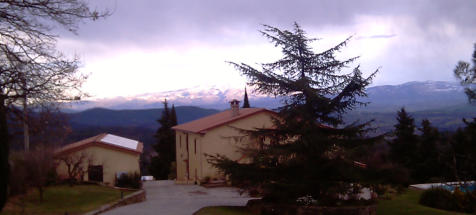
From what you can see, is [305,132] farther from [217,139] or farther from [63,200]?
[217,139]

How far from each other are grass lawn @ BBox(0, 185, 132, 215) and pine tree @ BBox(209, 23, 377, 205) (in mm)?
5724

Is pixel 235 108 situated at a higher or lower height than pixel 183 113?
lower

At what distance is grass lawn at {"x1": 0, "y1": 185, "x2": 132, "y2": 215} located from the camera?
47.5ft

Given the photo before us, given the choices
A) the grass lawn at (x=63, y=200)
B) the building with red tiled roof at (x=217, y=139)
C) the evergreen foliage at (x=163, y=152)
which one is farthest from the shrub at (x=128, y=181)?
the evergreen foliage at (x=163, y=152)

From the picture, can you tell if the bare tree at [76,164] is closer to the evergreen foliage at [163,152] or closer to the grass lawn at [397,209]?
the grass lawn at [397,209]

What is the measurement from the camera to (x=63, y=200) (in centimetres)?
1770

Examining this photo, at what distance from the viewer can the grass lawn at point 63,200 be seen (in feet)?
47.5

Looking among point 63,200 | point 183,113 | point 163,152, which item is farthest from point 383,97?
point 63,200

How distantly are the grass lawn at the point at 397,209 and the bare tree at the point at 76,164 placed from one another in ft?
34.5

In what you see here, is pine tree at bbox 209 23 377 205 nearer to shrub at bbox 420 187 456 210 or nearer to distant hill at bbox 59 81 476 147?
distant hill at bbox 59 81 476 147

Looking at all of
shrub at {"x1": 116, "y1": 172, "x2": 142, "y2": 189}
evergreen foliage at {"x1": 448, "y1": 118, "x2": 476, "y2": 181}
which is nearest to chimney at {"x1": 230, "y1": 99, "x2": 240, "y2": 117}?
shrub at {"x1": 116, "y1": 172, "x2": 142, "y2": 189}

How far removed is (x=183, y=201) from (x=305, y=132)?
325 inches

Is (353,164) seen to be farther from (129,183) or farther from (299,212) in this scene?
(129,183)

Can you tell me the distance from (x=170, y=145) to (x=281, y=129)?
41724 mm
